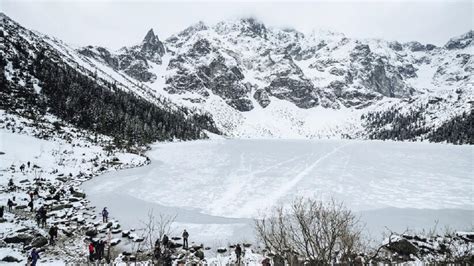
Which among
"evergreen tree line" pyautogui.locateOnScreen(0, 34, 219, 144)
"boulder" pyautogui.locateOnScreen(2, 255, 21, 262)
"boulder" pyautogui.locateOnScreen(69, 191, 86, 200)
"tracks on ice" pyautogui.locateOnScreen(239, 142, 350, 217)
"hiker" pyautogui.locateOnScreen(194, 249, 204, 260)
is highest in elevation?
"evergreen tree line" pyautogui.locateOnScreen(0, 34, 219, 144)

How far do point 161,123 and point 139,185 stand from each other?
112 metres

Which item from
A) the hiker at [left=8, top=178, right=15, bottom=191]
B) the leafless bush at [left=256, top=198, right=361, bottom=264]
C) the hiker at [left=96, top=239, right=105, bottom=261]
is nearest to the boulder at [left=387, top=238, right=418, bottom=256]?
the leafless bush at [left=256, top=198, right=361, bottom=264]

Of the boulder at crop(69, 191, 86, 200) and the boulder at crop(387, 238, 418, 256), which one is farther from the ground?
the boulder at crop(387, 238, 418, 256)

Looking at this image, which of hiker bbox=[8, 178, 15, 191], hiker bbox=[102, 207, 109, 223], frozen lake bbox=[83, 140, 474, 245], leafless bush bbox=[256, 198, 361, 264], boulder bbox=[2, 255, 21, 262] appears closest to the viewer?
leafless bush bbox=[256, 198, 361, 264]

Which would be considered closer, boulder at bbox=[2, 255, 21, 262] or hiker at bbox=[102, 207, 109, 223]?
boulder at bbox=[2, 255, 21, 262]

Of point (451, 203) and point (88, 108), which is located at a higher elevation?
point (88, 108)

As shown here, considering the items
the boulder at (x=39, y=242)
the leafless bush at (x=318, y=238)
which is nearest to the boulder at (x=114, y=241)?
the boulder at (x=39, y=242)

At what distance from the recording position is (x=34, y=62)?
10681 cm

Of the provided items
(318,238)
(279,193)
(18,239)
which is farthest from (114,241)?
(279,193)

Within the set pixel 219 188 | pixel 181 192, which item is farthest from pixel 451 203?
pixel 181 192

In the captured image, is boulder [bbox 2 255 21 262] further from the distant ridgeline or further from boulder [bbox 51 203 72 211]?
the distant ridgeline

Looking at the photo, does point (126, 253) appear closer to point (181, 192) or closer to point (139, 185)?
point (181, 192)

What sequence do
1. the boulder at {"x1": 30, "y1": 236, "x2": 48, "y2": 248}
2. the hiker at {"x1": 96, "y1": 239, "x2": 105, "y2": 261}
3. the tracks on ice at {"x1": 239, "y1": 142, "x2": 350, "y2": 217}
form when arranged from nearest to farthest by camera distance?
the hiker at {"x1": 96, "y1": 239, "x2": 105, "y2": 261} → the boulder at {"x1": 30, "y1": 236, "x2": 48, "y2": 248} → the tracks on ice at {"x1": 239, "y1": 142, "x2": 350, "y2": 217}

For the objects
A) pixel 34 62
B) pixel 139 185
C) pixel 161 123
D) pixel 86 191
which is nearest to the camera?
pixel 86 191
